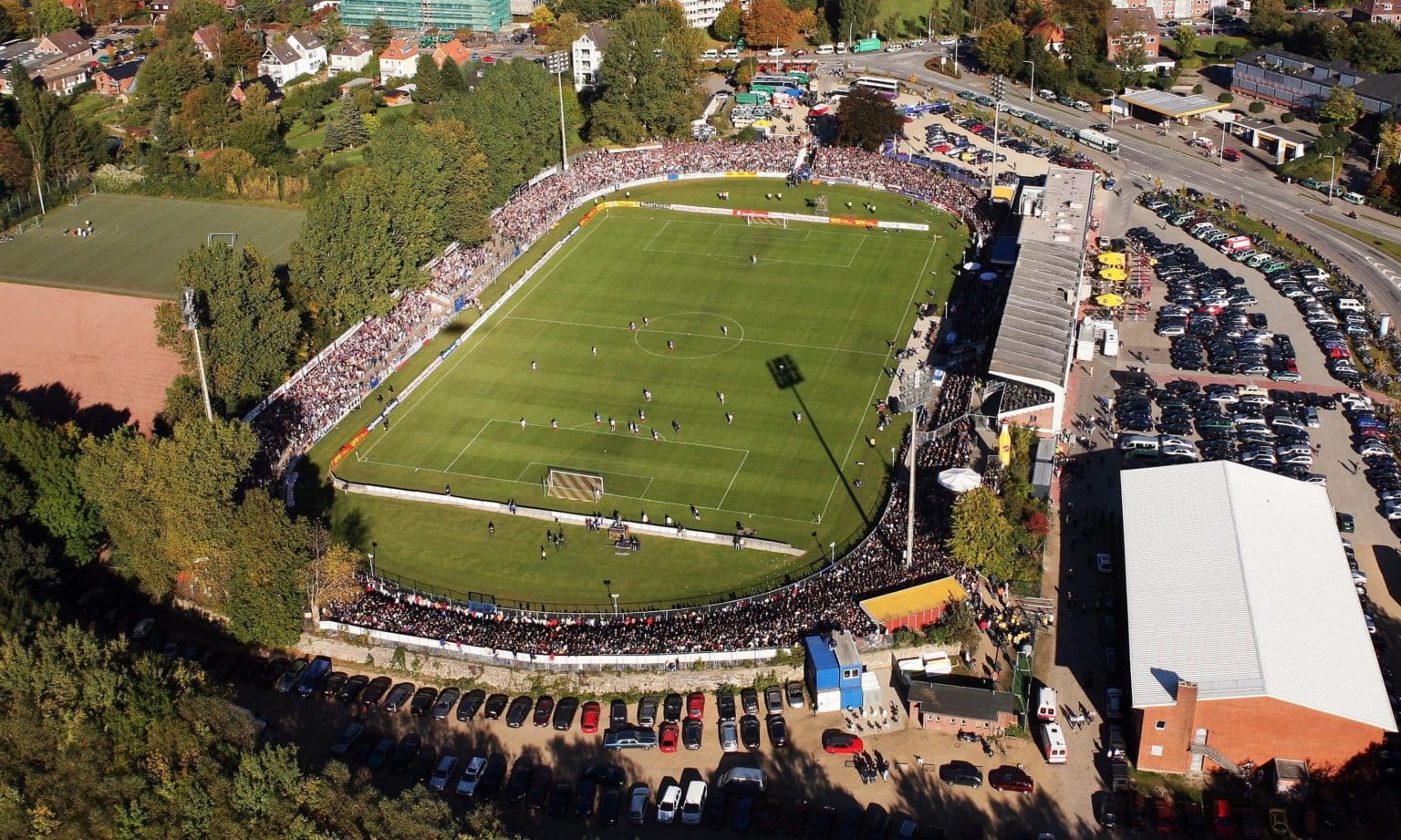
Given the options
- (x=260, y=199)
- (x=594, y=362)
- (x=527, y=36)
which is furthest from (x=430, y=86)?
(x=594, y=362)

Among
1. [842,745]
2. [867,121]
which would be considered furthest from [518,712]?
[867,121]

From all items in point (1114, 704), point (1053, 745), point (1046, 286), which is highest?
point (1046, 286)

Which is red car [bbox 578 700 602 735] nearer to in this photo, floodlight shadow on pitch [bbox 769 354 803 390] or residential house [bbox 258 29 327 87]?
floodlight shadow on pitch [bbox 769 354 803 390]

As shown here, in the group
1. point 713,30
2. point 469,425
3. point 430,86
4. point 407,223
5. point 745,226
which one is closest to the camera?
point 469,425

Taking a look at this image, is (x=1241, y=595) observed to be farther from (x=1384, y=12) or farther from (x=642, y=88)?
(x=1384, y=12)

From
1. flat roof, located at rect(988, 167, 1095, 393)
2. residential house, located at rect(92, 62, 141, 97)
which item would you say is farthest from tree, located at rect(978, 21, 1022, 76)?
residential house, located at rect(92, 62, 141, 97)

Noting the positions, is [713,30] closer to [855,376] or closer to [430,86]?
[430,86]
